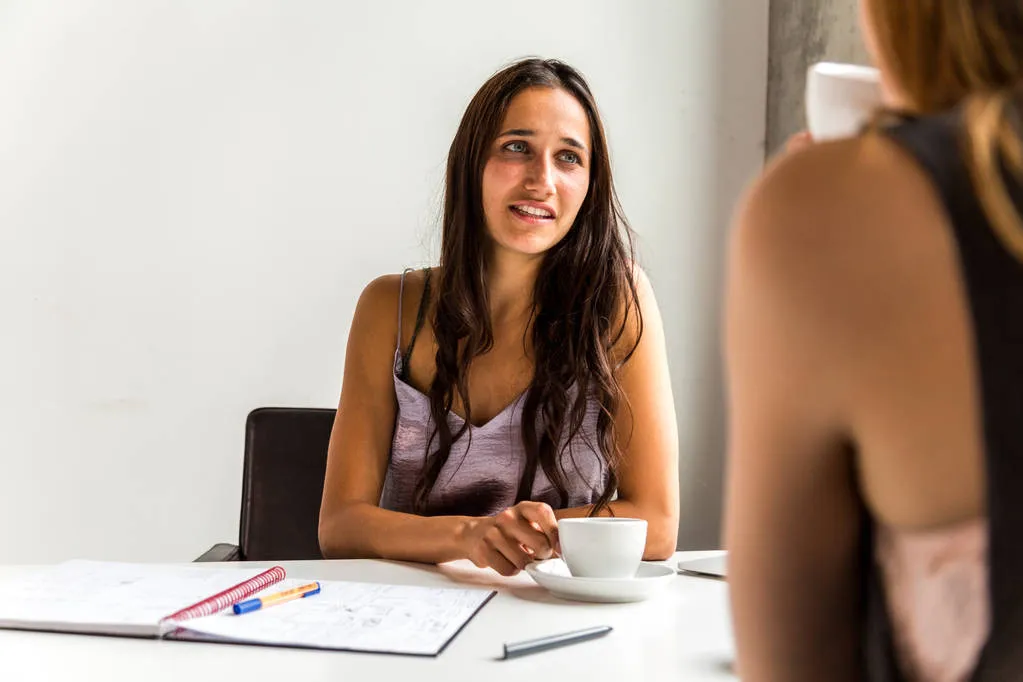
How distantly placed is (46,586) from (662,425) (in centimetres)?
93

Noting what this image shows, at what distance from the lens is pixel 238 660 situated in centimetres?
84

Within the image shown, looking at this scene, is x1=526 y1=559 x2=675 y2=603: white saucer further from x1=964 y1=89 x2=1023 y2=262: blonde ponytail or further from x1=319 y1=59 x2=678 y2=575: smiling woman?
x1=964 y1=89 x2=1023 y2=262: blonde ponytail

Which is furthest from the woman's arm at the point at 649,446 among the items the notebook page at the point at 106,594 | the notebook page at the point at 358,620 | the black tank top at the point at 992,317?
the black tank top at the point at 992,317

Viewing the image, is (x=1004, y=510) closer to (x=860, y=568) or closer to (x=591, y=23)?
(x=860, y=568)

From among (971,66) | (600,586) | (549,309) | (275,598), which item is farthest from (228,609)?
(549,309)

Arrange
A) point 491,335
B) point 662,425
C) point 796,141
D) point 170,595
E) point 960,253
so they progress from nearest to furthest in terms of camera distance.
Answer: point 960,253 < point 796,141 < point 170,595 < point 662,425 < point 491,335

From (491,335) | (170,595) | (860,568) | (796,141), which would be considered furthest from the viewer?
(491,335)

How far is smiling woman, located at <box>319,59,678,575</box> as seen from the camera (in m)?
A: 1.63

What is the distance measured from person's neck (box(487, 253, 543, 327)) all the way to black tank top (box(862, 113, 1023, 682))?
1385 mm

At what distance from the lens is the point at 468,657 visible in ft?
2.83

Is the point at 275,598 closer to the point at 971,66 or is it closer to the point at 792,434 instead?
the point at 792,434

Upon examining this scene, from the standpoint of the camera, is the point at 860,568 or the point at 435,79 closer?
the point at 860,568

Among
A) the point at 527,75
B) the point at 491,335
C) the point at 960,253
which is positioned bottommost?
the point at 491,335

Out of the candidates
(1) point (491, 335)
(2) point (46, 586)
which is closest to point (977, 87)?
(2) point (46, 586)
